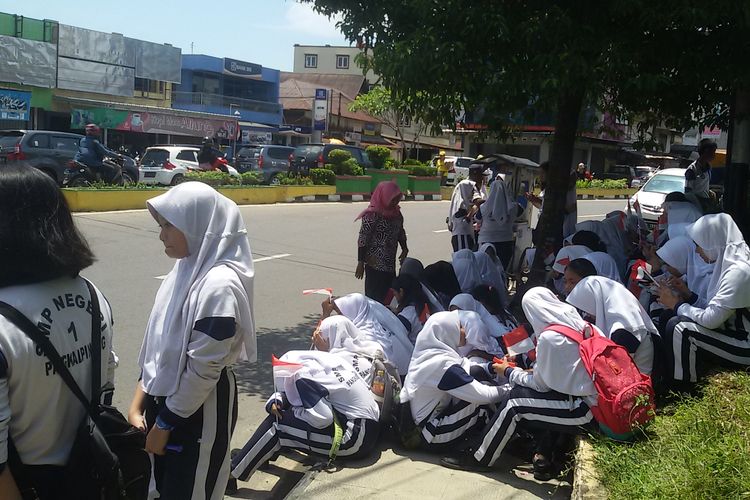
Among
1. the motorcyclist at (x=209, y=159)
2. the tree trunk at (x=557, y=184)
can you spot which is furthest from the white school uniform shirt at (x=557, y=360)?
the motorcyclist at (x=209, y=159)

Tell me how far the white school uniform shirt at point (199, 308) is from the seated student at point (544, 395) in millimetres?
1915

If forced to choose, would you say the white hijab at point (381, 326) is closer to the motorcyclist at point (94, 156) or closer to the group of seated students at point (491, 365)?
the group of seated students at point (491, 365)

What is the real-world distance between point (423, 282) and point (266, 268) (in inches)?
179

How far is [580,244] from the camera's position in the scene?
7.39 metres

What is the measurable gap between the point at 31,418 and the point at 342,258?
373 inches

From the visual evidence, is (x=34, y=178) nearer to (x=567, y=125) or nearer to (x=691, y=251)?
(x=691, y=251)

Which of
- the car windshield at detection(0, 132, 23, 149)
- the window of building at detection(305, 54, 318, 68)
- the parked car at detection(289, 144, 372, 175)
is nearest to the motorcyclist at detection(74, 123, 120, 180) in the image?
the car windshield at detection(0, 132, 23, 149)

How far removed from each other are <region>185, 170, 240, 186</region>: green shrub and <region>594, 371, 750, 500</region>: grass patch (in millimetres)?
15097

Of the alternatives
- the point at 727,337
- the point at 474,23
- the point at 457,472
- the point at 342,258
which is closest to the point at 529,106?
the point at 474,23

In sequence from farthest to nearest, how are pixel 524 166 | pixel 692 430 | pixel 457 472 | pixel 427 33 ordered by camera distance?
pixel 524 166 → pixel 427 33 → pixel 457 472 → pixel 692 430

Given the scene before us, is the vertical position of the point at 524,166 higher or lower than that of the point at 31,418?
higher

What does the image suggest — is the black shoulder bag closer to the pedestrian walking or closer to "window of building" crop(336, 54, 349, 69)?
the pedestrian walking

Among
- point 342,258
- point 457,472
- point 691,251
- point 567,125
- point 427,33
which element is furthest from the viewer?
point 342,258

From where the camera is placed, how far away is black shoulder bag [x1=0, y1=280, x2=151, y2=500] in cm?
195
